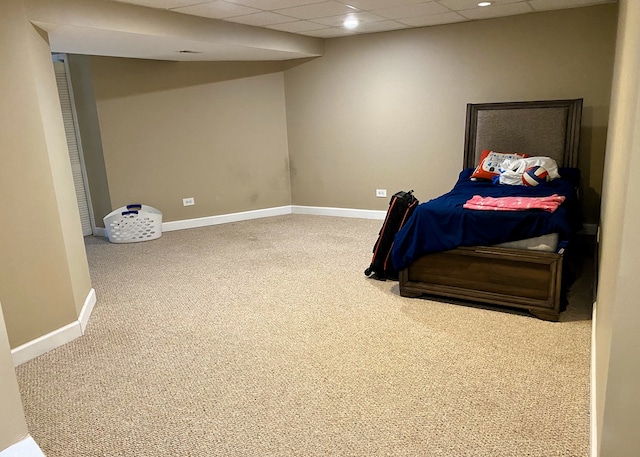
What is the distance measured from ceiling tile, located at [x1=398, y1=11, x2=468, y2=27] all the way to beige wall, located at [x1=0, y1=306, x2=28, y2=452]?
4.42 metres

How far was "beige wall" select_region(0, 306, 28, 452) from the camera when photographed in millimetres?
1807

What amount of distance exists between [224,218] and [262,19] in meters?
2.72

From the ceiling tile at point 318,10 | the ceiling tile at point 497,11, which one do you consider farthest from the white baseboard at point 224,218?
the ceiling tile at point 497,11

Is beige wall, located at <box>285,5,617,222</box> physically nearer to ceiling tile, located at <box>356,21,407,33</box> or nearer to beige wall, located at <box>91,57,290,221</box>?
ceiling tile, located at <box>356,21,407,33</box>

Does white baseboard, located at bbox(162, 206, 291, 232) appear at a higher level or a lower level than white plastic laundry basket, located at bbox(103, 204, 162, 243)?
lower

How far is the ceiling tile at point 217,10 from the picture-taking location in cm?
379

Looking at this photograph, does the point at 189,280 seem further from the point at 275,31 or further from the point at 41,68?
the point at 275,31

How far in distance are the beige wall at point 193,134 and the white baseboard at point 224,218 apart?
0.07 meters

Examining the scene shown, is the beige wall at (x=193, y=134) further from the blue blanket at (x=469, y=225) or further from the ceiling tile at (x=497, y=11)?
the blue blanket at (x=469, y=225)

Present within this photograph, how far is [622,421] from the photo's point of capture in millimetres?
1488

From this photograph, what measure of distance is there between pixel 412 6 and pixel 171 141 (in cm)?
327

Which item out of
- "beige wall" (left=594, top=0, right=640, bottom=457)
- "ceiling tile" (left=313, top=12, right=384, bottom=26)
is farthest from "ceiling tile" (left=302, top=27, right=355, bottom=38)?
"beige wall" (left=594, top=0, right=640, bottom=457)

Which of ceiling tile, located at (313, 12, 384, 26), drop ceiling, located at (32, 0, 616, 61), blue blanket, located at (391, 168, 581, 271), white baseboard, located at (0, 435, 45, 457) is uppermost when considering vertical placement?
ceiling tile, located at (313, 12, 384, 26)

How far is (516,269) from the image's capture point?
304 centimetres
